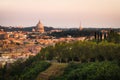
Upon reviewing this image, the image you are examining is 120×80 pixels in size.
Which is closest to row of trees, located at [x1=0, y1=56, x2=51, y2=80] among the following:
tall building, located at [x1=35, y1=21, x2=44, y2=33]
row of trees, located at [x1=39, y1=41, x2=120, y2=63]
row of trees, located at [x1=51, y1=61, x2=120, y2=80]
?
row of trees, located at [x1=39, y1=41, x2=120, y2=63]

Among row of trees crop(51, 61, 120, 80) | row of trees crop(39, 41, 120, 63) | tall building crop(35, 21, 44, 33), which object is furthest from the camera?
tall building crop(35, 21, 44, 33)

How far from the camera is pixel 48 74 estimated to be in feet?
124

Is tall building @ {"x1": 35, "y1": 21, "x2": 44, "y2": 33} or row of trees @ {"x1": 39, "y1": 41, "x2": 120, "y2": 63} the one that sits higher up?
row of trees @ {"x1": 39, "y1": 41, "x2": 120, "y2": 63}

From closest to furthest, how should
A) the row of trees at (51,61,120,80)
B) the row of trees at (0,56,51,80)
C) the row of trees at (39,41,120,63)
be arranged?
the row of trees at (51,61,120,80), the row of trees at (39,41,120,63), the row of trees at (0,56,51,80)

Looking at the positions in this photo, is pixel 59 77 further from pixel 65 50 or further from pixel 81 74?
pixel 65 50

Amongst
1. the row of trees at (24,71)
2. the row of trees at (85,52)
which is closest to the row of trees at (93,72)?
the row of trees at (85,52)

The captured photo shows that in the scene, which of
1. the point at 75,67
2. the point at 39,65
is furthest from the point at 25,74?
the point at 75,67

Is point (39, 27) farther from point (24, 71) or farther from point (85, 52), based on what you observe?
→ point (85, 52)

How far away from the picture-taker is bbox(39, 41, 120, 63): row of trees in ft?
131

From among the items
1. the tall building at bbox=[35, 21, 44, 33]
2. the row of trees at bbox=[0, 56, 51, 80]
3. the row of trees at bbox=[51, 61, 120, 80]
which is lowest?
the tall building at bbox=[35, 21, 44, 33]

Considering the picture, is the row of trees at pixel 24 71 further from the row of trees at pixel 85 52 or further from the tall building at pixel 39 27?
the tall building at pixel 39 27

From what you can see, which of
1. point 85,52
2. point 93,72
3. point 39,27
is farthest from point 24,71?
point 39,27

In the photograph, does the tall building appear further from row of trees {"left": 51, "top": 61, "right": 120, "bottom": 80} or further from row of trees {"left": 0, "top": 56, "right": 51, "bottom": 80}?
row of trees {"left": 51, "top": 61, "right": 120, "bottom": 80}

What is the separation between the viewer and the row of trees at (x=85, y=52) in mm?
39938
